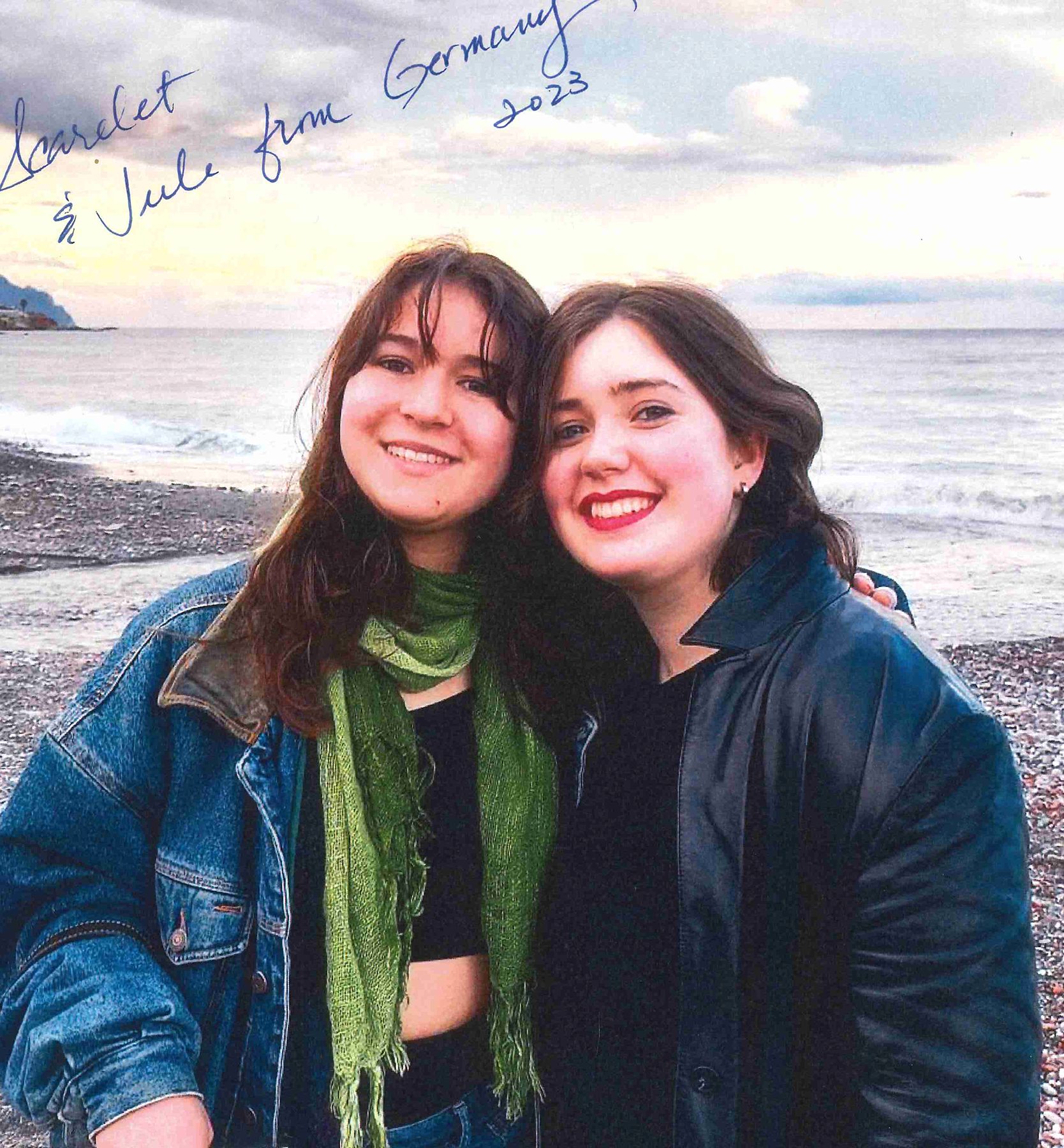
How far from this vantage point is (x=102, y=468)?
17141 mm

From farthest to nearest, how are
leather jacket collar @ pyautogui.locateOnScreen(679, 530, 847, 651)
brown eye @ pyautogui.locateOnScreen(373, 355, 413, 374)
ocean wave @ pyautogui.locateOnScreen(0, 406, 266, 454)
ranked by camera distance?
ocean wave @ pyautogui.locateOnScreen(0, 406, 266, 454) < brown eye @ pyautogui.locateOnScreen(373, 355, 413, 374) < leather jacket collar @ pyautogui.locateOnScreen(679, 530, 847, 651)

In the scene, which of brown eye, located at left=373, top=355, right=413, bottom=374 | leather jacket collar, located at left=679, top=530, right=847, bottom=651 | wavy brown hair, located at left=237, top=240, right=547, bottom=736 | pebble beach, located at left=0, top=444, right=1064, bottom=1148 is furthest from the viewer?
pebble beach, located at left=0, top=444, right=1064, bottom=1148

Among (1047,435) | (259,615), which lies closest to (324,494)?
(259,615)

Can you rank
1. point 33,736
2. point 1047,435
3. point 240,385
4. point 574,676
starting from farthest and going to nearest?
point 240,385
point 1047,435
point 33,736
point 574,676

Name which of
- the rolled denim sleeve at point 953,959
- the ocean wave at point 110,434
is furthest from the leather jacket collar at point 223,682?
the ocean wave at point 110,434

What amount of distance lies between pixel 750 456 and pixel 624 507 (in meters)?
0.34

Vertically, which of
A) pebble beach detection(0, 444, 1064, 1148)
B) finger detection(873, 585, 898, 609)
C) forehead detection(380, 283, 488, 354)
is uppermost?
forehead detection(380, 283, 488, 354)

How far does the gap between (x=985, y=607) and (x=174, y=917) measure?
374 inches

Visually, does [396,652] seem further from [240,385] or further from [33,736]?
[240,385]

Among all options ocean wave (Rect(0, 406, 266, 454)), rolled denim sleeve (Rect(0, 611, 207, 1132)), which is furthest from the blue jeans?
ocean wave (Rect(0, 406, 266, 454))

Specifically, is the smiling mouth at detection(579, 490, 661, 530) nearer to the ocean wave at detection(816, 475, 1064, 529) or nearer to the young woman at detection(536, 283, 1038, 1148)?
the young woman at detection(536, 283, 1038, 1148)

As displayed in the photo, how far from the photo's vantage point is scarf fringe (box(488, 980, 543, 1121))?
81.3 inches

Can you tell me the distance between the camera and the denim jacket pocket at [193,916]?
1806 mm

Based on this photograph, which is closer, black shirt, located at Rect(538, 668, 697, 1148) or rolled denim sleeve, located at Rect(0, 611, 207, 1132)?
rolled denim sleeve, located at Rect(0, 611, 207, 1132)
